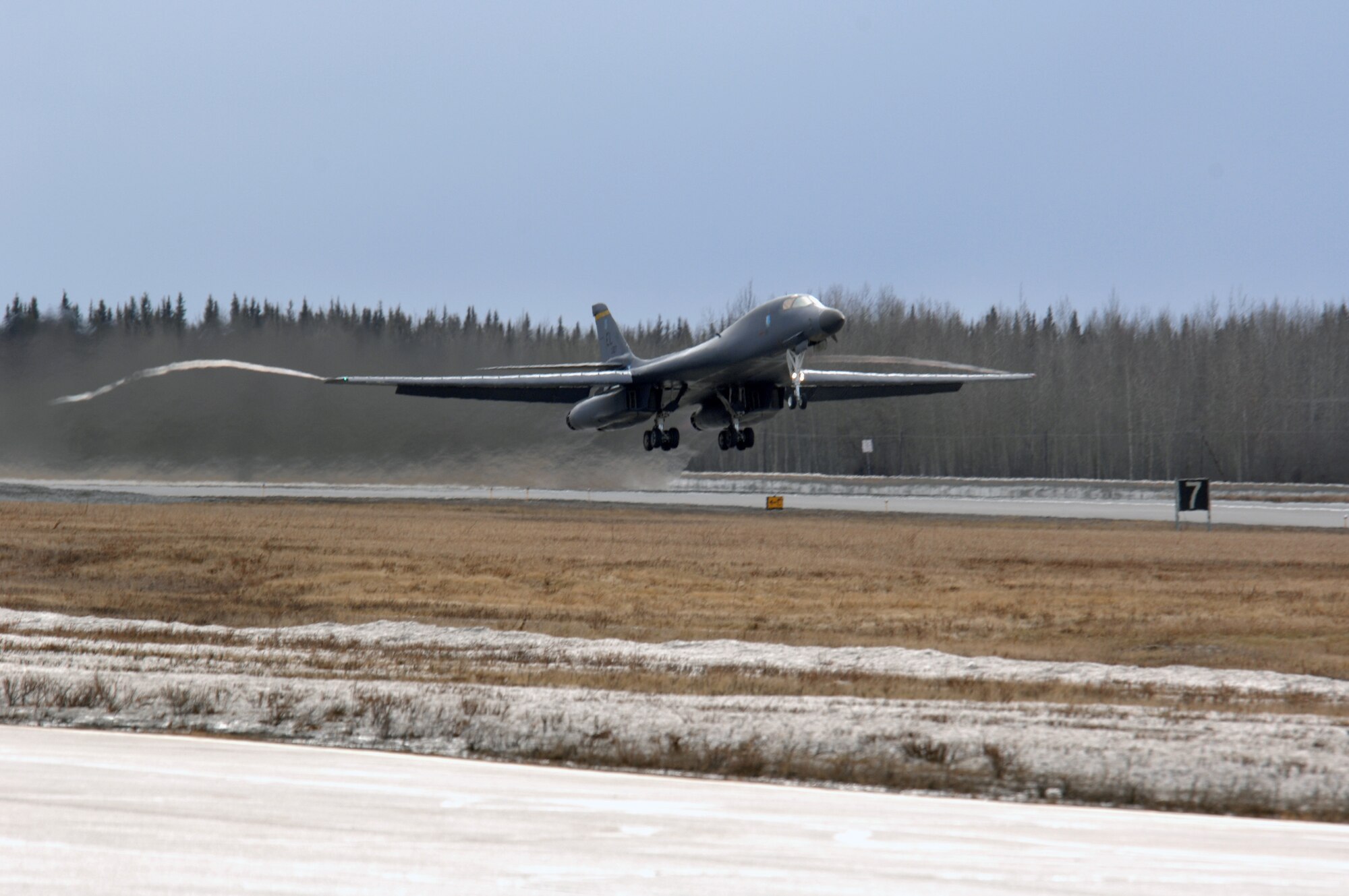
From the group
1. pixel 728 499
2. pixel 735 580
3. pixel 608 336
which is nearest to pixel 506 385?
pixel 608 336

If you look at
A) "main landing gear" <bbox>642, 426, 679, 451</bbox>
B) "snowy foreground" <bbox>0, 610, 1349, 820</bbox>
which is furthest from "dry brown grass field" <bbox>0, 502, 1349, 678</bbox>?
"main landing gear" <bbox>642, 426, 679, 451</bbox>

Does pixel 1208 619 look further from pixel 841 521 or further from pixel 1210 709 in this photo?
pixel 841 521

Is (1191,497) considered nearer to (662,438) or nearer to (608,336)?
(662,438)

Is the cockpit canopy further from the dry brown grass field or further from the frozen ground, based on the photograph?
the frozen ground

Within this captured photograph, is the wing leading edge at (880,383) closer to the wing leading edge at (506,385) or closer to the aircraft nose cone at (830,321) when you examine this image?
the wing leading edge at (506,385)

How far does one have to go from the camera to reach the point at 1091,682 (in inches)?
454

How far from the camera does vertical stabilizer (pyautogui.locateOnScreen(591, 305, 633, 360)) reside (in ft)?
168

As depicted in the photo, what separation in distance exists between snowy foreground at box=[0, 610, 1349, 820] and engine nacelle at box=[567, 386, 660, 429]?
29.2 metres

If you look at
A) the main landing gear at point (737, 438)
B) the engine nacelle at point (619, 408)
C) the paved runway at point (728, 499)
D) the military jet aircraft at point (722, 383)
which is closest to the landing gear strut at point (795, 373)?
the military jet aircraft at point (722, 383)

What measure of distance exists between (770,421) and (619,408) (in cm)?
5432

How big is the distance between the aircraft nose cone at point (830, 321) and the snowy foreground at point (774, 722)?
836 inches

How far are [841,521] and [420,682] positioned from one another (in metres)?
32.2

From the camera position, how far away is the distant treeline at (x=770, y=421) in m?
57.4

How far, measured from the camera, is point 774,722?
7887mm
